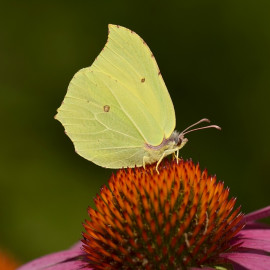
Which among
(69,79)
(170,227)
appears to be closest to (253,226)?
(170,227)

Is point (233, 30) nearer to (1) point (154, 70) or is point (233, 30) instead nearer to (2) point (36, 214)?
(2) point (36, 214)

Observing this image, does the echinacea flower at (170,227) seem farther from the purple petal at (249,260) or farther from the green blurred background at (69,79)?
the green blurred background at (69,79)

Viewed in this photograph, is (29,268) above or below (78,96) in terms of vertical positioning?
below

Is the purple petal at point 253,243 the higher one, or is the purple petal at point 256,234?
the purple petal at point 253,243

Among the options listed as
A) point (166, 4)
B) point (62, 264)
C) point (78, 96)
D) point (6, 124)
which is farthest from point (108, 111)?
point (6, 124)

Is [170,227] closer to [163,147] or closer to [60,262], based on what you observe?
[163,147]

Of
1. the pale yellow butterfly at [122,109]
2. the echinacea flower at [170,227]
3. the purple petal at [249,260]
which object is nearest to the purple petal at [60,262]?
the echinacea flower at [170,227]
